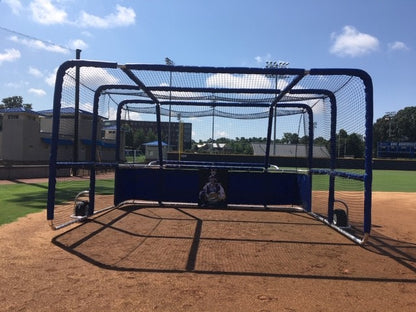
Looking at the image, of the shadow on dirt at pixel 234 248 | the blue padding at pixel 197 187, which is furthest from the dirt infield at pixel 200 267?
the blue padding at pixel 197 187

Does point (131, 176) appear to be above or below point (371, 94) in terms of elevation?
below

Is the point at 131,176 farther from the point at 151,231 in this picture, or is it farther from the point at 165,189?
the point at 151,231

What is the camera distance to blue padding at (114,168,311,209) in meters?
10.8

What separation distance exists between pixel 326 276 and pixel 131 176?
693 cm

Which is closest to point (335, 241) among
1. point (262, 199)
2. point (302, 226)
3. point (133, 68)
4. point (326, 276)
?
point (302, 226)

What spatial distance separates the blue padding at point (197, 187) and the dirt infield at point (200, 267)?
91.5 inches

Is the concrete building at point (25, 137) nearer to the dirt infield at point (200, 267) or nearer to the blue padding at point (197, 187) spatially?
the blue padding at point (197, 187)

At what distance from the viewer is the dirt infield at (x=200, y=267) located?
3.96 m

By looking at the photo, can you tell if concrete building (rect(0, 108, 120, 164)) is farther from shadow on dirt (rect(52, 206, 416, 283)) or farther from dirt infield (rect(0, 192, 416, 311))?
dirt infield (rect(0, 192, 416, 311))

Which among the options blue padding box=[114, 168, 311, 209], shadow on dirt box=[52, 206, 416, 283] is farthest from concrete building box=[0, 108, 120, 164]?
shadow on dirt box=[52, 206, 416, 283]

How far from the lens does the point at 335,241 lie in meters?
6.97

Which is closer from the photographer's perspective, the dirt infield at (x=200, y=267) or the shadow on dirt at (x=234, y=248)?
the dirt infield at (x=200, y=267)

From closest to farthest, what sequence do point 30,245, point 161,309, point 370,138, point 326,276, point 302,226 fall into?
1. point 161,309
2. point 326,276
3. point 30,245
4. point 370,138
5. point 302,226

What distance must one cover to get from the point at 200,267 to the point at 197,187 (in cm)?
577
